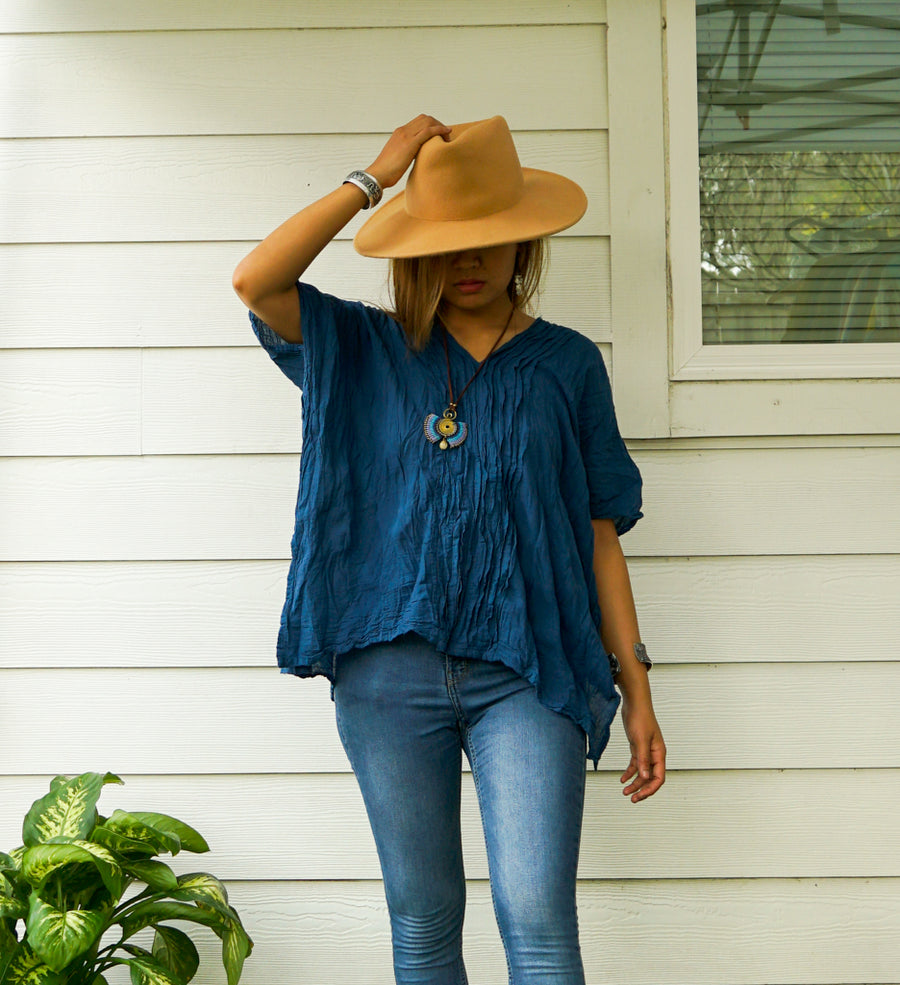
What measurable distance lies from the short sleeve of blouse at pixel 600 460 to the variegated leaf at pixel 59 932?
3.16 ft

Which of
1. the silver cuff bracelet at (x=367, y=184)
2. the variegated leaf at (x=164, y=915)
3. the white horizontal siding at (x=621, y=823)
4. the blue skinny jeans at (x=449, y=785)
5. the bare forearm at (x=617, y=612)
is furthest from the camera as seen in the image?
the white horizontal siding at (x=621, y=823)

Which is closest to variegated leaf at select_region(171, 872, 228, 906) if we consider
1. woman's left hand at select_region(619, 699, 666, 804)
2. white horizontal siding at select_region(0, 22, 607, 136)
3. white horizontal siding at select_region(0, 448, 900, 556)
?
white horizontal siding at select_region(0, 448, 900, 556)

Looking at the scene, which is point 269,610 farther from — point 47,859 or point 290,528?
point 47,859

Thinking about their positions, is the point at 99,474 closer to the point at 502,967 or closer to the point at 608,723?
the point at 608,723

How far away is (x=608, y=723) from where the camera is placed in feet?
4.82

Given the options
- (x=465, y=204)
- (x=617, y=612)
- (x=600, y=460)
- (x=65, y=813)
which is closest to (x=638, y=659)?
(x=617, y=612)

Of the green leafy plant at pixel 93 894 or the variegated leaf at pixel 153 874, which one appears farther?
the variegated leaf at pixel 153 874

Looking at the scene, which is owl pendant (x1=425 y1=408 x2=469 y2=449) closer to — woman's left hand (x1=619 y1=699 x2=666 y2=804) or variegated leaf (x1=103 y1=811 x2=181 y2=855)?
woman's left hand (x1=619 y1=699 x2=666 y2=804)

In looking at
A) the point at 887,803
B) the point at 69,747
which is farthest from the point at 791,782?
the point at 69,747

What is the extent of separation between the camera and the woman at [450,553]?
135cm

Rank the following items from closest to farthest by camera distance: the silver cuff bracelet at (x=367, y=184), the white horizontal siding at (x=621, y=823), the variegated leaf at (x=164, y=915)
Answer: the silver cuff bracelet at (x=367, y=184)
the variegated leaf at (x=164, y=915)
the white horizontal siding at (x=621, y=823)

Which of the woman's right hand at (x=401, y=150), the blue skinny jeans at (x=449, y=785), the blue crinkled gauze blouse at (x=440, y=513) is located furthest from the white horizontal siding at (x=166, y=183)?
the blue skinny jeans at (x=449, y=785)

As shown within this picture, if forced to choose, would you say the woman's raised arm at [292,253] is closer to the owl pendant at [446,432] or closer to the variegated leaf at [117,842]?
the owl pendant at [446,432]

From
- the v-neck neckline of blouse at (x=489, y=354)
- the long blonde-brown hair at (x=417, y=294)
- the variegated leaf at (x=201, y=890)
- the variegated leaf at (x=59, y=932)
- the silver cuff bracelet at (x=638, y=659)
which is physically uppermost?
the long blonde-brown hair at (x=417, y=294)
